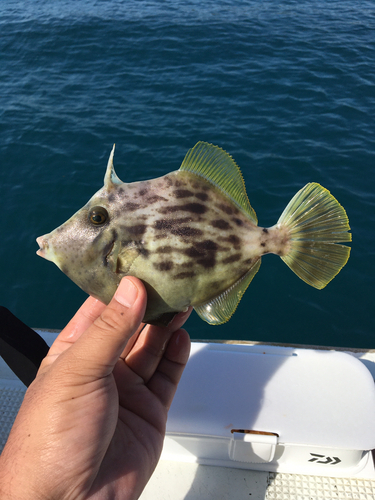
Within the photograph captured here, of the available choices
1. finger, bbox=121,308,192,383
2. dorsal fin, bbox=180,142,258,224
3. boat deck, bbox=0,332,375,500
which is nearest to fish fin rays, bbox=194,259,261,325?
dorsal fin, bbox=180,142,258,224

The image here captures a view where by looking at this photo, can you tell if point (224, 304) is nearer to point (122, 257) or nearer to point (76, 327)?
point (122, 257)

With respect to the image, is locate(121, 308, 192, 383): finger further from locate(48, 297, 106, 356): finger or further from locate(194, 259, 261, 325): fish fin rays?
locate(194, 259, 261, 325): fish fin rays

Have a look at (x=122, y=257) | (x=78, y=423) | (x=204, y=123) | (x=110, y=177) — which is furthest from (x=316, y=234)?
(x=204, y=123)

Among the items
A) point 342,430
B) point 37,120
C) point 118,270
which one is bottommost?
point 37,120

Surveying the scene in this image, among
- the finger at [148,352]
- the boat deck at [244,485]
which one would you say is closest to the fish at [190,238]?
the finger at [148,352]

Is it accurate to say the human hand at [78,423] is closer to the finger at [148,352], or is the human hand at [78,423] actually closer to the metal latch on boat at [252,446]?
the finger at [148,352]

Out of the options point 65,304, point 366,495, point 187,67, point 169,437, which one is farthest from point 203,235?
point 187,67

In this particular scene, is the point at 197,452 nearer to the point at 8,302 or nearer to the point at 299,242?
the point at 299,242
